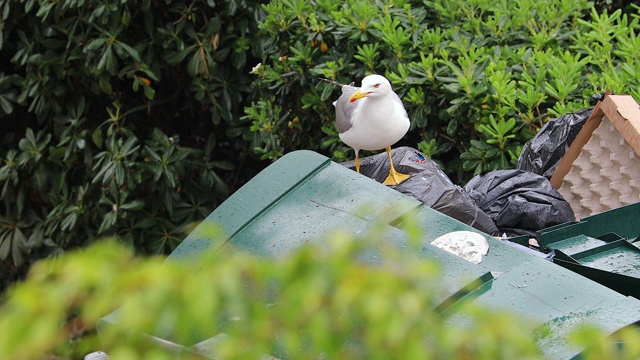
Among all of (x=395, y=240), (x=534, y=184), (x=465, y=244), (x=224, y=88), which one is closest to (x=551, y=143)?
(x=534, y=184)

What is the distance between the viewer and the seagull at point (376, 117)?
3.46m

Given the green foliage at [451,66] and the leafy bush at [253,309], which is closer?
the leafy bush at [253,309]

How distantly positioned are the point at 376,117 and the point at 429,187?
0.32m

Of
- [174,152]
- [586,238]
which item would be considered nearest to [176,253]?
[586,238]

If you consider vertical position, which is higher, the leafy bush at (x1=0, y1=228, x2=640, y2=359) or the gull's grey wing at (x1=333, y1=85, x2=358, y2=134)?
the leafy bush at (x1=0, y1=228, x2=640, y2=359)

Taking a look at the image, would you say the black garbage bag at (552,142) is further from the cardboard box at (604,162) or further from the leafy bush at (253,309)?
the leafy bush at (253,309)

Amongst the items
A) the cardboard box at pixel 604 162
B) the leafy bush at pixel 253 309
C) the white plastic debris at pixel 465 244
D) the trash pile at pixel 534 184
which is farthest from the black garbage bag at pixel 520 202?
the leafy bush at pixel 253 309

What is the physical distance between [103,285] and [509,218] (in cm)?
247

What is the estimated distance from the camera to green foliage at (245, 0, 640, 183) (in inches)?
157

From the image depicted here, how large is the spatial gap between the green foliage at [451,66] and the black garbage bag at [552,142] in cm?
15

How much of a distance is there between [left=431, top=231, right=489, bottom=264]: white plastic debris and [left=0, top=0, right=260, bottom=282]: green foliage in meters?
3.01

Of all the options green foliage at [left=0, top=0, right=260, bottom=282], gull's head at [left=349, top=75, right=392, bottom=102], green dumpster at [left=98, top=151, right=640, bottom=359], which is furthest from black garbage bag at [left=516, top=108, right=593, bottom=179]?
green foliage at [left=0, top=0, right=260, bottom=282]

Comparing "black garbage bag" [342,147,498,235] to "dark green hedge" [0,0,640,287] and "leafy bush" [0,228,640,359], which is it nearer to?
"dark green hedge" [0,0,640,287]

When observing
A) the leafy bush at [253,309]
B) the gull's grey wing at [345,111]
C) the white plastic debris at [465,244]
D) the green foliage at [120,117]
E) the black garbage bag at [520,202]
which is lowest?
the green foliage at [120,117]
